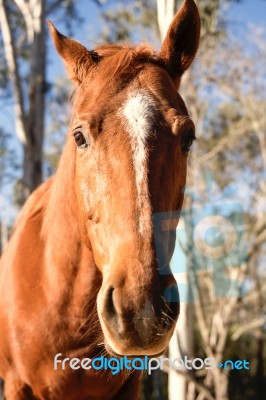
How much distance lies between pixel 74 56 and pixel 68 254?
1215mm

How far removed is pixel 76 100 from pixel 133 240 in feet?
3.76

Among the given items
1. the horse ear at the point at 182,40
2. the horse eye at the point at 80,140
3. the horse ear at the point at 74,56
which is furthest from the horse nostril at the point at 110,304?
the horse ear at the point at 182,40

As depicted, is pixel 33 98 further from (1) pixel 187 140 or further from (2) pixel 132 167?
(2) pixel 132 167

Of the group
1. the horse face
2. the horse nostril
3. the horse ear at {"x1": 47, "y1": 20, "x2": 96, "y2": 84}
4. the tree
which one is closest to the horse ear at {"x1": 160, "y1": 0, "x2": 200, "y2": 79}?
the horse face

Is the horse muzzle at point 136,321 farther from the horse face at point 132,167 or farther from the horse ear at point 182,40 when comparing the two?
the horse ear at point 182,40

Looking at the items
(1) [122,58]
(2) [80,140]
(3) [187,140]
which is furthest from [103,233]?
(1) [122,58]

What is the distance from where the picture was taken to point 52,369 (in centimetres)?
298

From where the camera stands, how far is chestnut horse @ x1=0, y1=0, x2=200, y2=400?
6.44ft

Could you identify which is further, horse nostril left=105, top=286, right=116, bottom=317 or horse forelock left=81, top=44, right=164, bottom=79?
horse forelock left=81, top=44, right=164, bottom=79

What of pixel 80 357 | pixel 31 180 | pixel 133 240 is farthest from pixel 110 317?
pixel 31 180

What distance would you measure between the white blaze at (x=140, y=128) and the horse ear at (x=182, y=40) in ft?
1.95

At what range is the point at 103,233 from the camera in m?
2.31

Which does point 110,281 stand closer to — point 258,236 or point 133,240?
point 133,240

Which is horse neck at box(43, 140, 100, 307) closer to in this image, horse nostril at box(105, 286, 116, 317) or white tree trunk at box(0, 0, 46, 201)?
horse nostril at box(105, 286, 116, 317)
